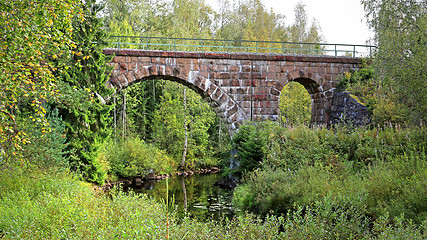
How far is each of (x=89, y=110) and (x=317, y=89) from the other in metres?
9.94

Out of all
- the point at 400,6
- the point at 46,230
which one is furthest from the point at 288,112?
the point at 46,230

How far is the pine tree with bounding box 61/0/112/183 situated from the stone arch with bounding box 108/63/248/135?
1.77 m

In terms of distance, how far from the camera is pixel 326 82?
16.7 metres

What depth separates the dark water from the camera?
10805 mm

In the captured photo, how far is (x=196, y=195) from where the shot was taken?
13859 mm

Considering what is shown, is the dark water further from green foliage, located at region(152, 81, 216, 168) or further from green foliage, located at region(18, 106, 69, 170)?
green foliage, located at region(152, 81, 216, 168)

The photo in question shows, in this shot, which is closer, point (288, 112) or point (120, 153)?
point (120, 153)

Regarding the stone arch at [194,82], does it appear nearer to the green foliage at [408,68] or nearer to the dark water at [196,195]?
the dark water at [196,195]

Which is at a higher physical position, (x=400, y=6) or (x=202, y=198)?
(x=400, y=6)

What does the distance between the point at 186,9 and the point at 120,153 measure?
1347 cm

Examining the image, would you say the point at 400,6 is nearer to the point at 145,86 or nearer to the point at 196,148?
the point at 196,148

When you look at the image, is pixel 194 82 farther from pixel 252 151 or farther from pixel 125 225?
pixel 125 225

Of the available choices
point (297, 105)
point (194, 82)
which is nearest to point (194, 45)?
point (194, 82)

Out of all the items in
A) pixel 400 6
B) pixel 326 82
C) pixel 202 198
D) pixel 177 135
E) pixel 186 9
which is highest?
pixel 186 9
